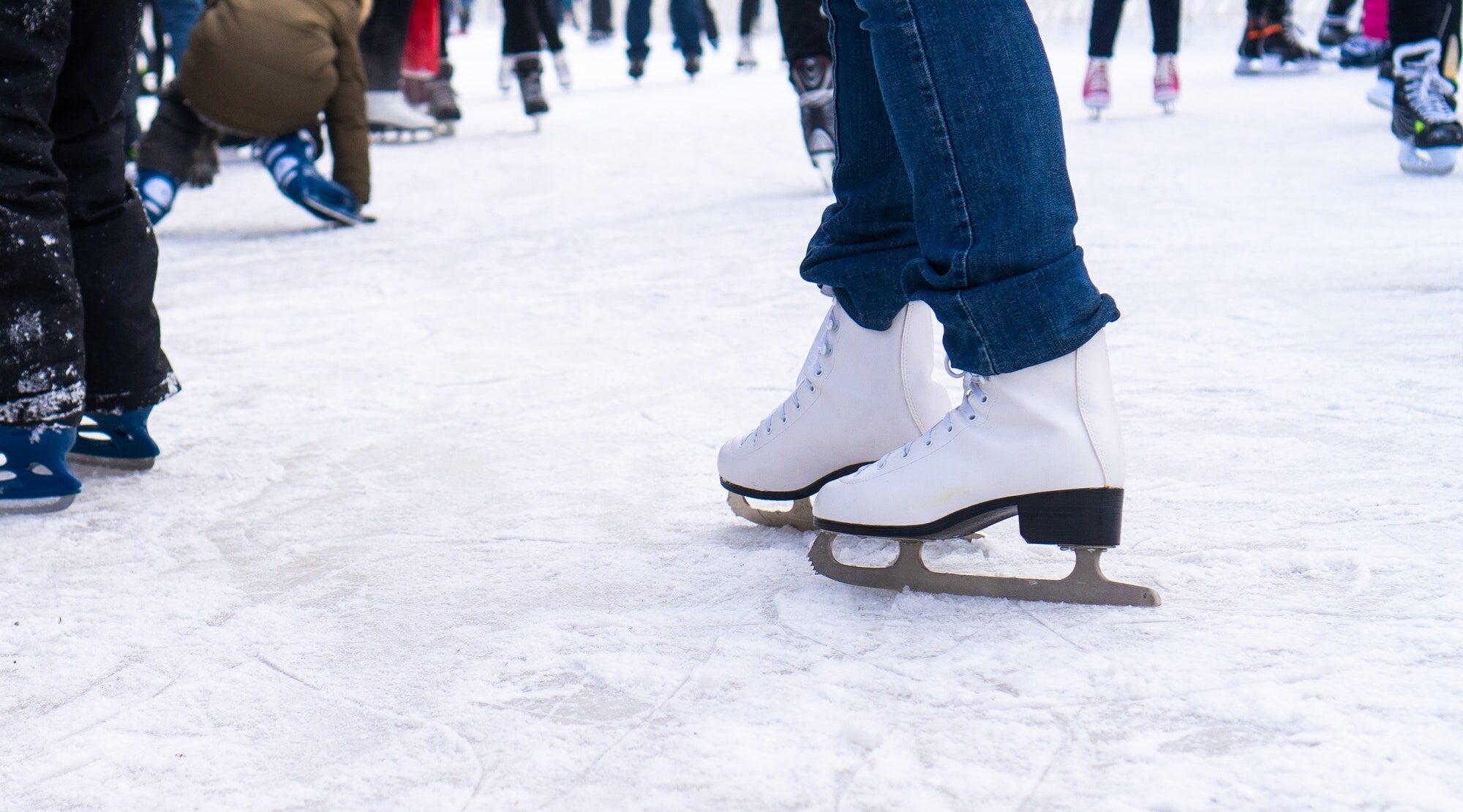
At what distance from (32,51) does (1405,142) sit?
10.1 ft

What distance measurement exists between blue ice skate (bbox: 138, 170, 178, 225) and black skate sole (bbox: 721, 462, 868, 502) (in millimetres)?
2417

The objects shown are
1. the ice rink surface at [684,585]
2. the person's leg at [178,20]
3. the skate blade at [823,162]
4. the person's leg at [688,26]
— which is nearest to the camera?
the ice rink surface at [684,585]

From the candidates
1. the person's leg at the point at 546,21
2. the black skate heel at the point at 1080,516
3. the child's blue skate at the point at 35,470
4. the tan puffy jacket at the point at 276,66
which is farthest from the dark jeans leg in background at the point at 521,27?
the black skate heel at the point at 1080,516

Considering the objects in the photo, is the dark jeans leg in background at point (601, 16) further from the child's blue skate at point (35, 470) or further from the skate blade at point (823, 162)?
the child's blue skate at point (35, 470)

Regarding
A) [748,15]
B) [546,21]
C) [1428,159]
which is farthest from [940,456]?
[748,15]

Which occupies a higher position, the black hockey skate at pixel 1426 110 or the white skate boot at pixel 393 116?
the black hockey skate at pixel 1426 110

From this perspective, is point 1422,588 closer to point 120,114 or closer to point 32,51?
point 32,51

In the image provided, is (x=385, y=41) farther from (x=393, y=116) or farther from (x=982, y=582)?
(x=982, y=582)

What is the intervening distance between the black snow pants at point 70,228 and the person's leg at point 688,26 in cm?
718

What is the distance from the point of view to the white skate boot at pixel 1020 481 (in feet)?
3.20

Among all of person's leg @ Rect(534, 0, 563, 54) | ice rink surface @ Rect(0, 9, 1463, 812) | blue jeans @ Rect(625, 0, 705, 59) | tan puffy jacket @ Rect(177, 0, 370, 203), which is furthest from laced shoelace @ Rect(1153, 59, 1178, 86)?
blue jeans @ Rect(625, 0, 705, 59)

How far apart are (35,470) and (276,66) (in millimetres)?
1823

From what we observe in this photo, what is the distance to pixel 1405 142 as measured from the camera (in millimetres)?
3256

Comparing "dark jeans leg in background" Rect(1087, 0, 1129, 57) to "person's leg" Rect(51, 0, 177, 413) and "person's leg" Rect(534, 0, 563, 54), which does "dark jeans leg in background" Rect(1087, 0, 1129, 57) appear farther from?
"person's leg" Rect(51, 0, 177, 413)
